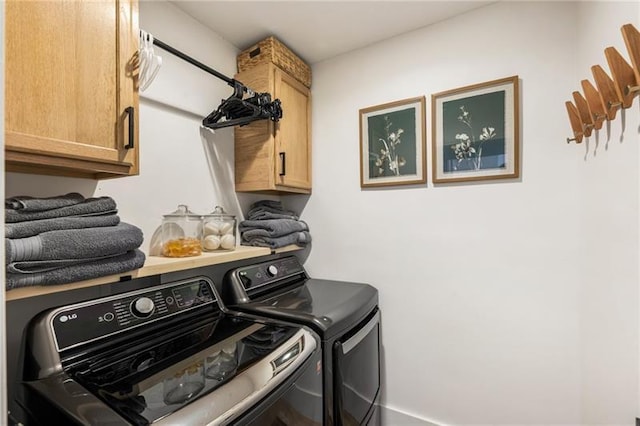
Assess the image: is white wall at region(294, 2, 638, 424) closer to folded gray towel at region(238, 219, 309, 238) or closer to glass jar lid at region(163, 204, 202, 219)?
folded gray towel at region(238, 219, 309, 238)

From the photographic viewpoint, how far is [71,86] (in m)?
0.80

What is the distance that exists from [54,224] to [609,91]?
1.69 m

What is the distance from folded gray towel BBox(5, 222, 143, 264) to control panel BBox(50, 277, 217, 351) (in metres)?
0.19

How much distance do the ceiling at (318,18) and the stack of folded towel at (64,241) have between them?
44.5 inches

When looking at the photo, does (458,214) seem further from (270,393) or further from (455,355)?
(270,393)

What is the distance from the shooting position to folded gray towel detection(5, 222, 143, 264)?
706 mm

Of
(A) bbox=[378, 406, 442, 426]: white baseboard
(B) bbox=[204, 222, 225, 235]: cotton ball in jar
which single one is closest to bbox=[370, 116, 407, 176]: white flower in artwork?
(B) bbox=[204, 222, 225, 235]: cotton ball in jar

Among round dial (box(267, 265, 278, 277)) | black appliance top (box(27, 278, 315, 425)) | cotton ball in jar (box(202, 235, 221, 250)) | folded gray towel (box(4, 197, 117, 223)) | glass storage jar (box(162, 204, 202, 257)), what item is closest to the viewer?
black appliance top (box(27, 278, 315, 425))

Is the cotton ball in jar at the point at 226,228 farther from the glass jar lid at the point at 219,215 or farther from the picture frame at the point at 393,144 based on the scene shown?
the picture frame at the point at 393,144

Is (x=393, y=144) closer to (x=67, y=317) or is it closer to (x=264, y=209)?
(x=264, y=209)

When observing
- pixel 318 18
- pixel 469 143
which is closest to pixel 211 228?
pixel 318 18

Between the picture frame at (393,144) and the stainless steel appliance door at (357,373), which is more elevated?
the picture frame at (393,144)

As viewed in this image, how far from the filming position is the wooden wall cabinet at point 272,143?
1.59 metres

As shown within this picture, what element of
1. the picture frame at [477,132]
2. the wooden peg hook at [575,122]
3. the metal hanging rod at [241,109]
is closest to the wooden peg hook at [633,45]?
the wooden peg hook at [575,122]
